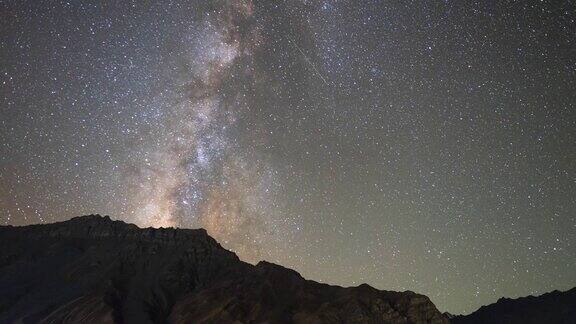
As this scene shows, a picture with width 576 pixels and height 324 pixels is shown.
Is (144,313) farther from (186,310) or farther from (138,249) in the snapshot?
(138,249)

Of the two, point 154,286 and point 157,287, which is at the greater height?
point 154,286

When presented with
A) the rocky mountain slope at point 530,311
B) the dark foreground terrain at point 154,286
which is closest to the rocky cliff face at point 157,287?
the dark foreground terrain at point 154,286

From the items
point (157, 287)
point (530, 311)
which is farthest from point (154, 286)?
point (530, 311)

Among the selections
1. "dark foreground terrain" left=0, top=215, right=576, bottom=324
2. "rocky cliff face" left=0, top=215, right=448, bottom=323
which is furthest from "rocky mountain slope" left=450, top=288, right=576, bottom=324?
"rocky cliff face" left=0, top=215, right=448, bottom=323

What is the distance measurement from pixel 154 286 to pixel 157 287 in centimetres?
63

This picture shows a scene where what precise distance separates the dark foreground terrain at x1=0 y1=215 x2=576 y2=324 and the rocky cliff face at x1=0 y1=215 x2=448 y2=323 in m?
0.13

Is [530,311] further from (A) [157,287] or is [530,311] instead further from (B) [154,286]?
(B) [154,286]

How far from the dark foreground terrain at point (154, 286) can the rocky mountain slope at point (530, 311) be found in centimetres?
217

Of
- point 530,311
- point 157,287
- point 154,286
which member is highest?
point 530,311

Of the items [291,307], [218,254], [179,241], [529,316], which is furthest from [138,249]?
[529,316]

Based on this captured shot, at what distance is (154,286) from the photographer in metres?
59.8

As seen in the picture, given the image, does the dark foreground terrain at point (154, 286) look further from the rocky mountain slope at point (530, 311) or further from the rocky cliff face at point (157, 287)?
the rocky mountain slope at point (530, 311)

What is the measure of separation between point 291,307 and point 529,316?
53548 mm

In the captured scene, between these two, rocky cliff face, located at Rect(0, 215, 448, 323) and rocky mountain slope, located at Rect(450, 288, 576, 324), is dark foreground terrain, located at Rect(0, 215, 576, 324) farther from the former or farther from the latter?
rocky mountain slope, located at Rect(450, 288, 576, 324)
